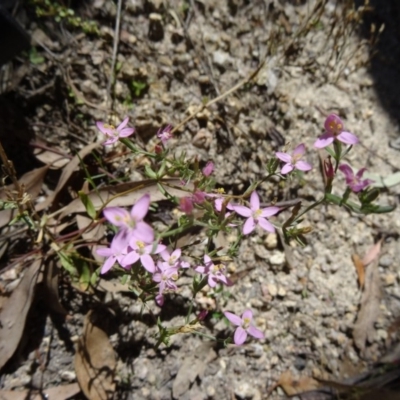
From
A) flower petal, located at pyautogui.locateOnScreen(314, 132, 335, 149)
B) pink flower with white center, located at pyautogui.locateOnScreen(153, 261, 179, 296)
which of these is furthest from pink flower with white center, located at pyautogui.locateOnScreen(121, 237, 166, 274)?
flower petal, located at pyautogui.locateOnScreen(314, 132, 335, 149)

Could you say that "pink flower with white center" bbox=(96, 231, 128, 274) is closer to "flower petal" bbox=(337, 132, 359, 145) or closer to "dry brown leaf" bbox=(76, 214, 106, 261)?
"dry brown leaf" bbox=(76, 214, 106, 261)

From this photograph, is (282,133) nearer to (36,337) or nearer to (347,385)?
(347,385)

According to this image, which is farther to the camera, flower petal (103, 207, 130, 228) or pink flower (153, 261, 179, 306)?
pink flower (153, 261, 179, 306)

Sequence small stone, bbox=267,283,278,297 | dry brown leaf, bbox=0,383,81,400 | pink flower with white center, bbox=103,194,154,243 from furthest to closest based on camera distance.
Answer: small stone, bbox=267,283,278,297 → dry brown leaf, bbox=0,383,81,400 → pink flower with white center, bbox=103,194,154,243

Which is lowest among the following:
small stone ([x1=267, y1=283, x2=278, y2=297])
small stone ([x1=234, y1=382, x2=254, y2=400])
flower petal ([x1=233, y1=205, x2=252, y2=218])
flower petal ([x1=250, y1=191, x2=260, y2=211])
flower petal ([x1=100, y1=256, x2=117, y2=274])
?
small stone ([x1=234, y1=382, x2=254, y2=400])

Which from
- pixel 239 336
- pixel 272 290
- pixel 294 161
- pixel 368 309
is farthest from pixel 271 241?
pixel 294 161

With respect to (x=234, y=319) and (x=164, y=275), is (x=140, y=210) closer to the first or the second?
(x=164, y=275)

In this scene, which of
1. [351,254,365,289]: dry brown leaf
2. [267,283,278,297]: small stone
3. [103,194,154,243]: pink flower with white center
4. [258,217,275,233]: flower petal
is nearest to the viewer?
[103,194,154,243]: pink flower with white center

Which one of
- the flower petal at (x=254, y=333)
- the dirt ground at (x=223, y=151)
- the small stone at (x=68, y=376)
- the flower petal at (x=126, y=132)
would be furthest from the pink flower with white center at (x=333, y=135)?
the small stone at (x=68, y=376)
